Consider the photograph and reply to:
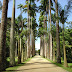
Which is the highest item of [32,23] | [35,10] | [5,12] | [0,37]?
[35,10]

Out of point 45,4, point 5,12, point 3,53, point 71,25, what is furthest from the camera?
point 45,4

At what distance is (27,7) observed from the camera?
3753 centimetres

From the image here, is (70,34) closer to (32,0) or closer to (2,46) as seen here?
(32,0)

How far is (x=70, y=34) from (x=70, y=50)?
419 cm

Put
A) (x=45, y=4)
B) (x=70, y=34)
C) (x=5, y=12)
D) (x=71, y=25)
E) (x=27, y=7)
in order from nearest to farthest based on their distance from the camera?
(x=5, y=12) → (x=71, y=25) → (x=70, y=34) → (x=45, y=4) → (x=27, y=7)

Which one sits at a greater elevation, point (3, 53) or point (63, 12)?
point (63, 12)

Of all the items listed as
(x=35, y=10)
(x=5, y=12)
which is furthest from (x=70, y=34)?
(x=5, y=12)

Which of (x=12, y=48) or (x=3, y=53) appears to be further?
(x=12, y=48)

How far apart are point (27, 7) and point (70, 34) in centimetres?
1480

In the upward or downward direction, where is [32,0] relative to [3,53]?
upward

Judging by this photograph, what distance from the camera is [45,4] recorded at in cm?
3434

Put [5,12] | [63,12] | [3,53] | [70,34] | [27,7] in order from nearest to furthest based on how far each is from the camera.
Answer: [3,53] < [5,12] < [63,12] < [70,34] < [27,7]

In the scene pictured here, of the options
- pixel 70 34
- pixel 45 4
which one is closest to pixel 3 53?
pixel 70 34

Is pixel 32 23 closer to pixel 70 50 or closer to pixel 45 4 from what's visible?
pixel 45 4
